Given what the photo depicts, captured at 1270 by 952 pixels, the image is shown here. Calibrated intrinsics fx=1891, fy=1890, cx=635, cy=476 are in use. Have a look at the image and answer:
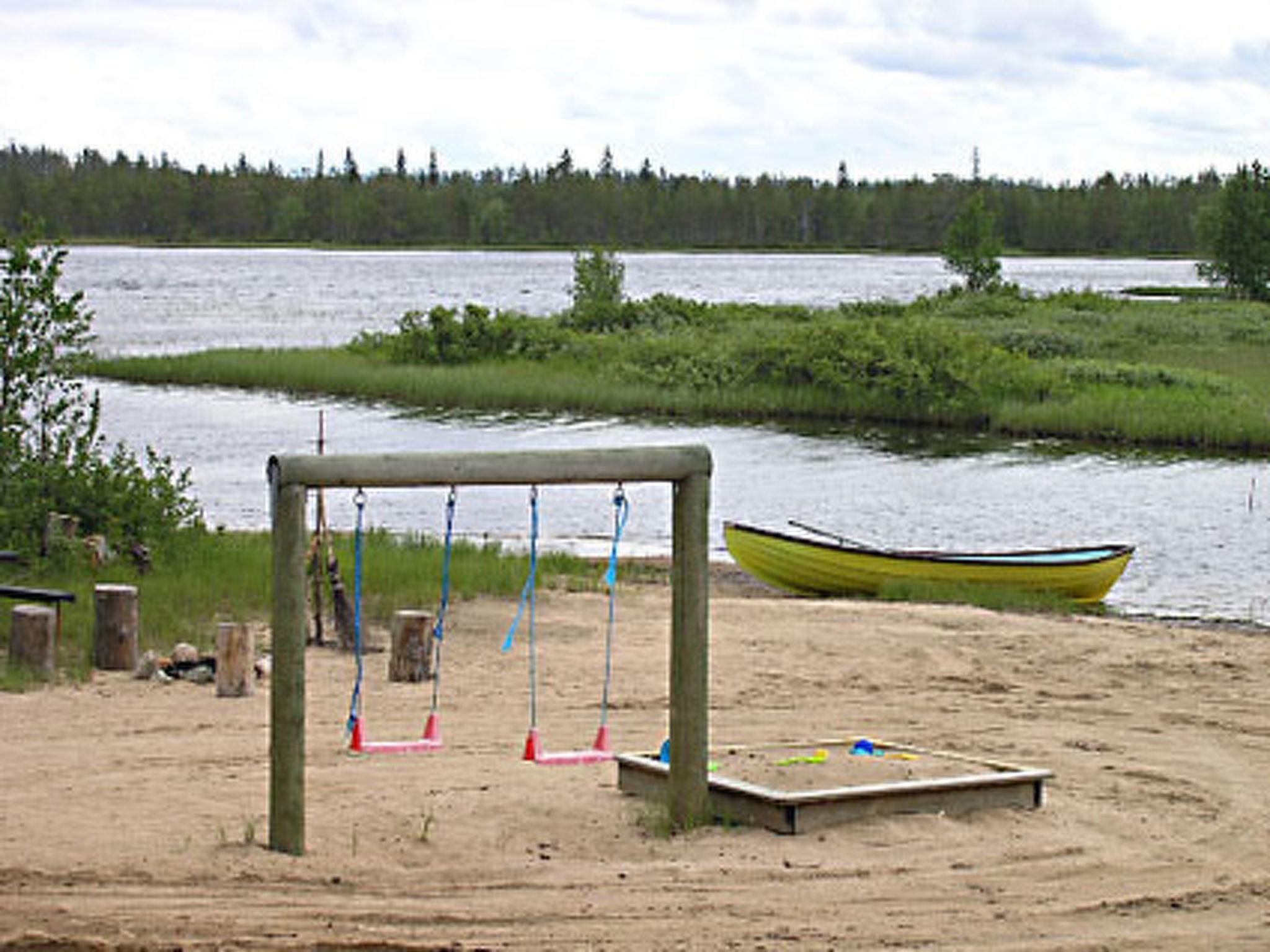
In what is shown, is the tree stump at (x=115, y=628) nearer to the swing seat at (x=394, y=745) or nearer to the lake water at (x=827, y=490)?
the swing seat at (x=394, y=745)

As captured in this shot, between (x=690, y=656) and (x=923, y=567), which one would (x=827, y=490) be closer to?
(x=923, y=567)

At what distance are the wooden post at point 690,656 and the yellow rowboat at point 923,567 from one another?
10294mm

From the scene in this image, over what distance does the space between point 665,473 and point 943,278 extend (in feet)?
450

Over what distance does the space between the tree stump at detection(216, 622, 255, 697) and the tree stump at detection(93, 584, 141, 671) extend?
0.84 metres

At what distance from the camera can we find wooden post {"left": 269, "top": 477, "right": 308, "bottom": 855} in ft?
24.3

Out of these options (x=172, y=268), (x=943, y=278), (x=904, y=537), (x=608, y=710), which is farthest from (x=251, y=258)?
(x=608, y=710)

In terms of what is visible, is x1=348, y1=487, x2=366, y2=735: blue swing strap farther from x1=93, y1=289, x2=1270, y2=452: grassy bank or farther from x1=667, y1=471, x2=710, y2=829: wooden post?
x1=93, y1=289, x2=1270, y2=452: grassy bank

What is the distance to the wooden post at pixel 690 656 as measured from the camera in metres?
8.04

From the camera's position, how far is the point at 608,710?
452 inches

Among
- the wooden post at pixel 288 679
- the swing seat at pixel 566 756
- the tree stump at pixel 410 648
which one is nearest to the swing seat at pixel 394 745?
the swing seat at pixel 566 756

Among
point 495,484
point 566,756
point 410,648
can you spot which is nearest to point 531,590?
point 566,756

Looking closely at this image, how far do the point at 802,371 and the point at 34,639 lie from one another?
105ft

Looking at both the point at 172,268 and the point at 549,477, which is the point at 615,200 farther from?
the point at 549,477

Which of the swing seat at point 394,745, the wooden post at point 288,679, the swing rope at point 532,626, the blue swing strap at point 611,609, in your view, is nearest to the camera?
the wooden post at point 288,679
